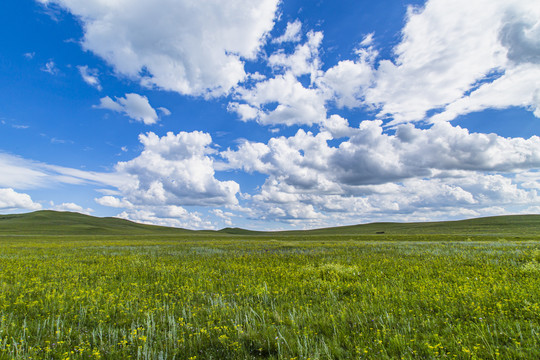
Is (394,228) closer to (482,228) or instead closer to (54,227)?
(482,228)

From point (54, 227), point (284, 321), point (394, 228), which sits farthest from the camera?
point (394, 228)

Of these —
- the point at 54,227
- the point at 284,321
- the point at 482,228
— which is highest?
the point at 284,321

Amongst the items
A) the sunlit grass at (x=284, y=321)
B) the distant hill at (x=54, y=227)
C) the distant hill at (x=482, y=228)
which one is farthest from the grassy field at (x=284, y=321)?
the distant hill at (x=54, y=227)

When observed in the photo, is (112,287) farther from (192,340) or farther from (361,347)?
(361,347)

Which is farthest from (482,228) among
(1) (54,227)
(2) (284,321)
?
(1) (54,227)

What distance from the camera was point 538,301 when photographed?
5.56 metres

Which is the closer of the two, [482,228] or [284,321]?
[284,321]

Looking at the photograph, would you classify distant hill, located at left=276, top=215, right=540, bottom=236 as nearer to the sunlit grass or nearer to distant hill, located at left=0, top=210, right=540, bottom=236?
distant hill, located at left=0, top=210, right=540, bottom=236

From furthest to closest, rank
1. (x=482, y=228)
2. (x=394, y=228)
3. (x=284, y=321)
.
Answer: (x=394, y=228) → (x=482, y=228) → (x=284, y=321)

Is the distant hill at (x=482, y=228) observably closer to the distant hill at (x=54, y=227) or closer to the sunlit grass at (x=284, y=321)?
the sunlit grass at (x=284, y=321)

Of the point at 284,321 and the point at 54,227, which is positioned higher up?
the point at 284,321

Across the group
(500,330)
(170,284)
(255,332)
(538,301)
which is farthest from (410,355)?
(170,284)

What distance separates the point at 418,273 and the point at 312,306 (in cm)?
607

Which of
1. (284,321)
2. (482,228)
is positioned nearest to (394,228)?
(482,228)
